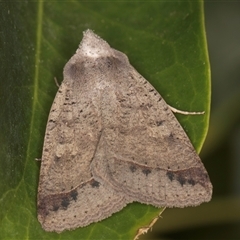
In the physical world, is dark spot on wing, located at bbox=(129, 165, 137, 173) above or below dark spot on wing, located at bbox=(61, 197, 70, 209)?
above

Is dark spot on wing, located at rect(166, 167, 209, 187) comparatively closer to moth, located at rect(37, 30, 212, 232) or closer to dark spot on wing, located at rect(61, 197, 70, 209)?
moth, located at rect(37, 30, 212, 232)

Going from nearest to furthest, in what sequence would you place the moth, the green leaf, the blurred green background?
the green leaf
the moth
the blurred green background

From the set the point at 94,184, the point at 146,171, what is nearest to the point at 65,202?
the point at 94,184

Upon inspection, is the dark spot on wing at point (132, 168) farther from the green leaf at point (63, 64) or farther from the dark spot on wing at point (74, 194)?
the dark spot on wing at point (74, 194)

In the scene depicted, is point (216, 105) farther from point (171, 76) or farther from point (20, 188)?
point (20, 188)

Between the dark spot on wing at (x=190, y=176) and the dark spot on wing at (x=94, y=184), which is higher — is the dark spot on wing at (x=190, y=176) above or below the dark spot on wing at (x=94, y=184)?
above

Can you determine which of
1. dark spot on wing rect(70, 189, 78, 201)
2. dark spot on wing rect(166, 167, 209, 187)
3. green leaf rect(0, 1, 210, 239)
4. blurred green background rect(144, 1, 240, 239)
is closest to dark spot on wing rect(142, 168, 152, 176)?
dark spot on wing rect(166, 167, 209, 187)

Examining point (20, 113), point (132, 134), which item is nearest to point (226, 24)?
point (132, 134)

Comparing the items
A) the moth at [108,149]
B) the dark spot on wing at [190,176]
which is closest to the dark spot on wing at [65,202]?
the moth at [108,149]

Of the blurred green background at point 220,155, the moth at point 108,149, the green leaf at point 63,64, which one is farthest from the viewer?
the blurred green background at point 220,155
